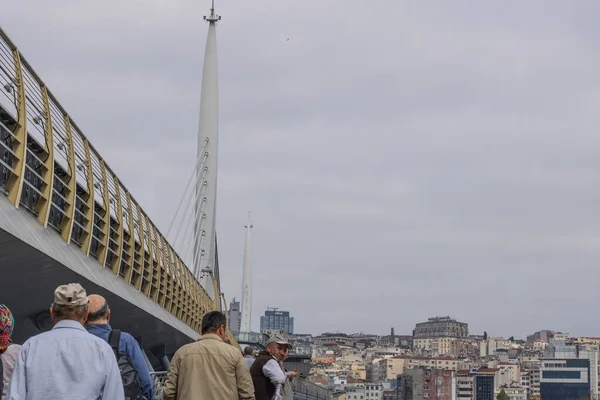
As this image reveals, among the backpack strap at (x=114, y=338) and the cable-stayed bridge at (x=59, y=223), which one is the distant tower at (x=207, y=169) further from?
the backpack strap at (x=114, y=338)

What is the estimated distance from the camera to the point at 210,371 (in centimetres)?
770

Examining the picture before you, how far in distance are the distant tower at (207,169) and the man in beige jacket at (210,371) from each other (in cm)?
3770

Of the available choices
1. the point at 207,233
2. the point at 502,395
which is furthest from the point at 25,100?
the point at 502,395

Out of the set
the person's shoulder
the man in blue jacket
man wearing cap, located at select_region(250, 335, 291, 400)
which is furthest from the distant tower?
the person's shoulder

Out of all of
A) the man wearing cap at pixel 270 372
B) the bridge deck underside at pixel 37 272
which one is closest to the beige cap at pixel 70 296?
the man wearing cap at pixel 270 372

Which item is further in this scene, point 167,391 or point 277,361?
point 277,361

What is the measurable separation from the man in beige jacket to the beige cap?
2492mm

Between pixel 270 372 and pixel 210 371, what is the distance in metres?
1.75

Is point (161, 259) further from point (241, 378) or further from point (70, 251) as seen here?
point (241, 378)

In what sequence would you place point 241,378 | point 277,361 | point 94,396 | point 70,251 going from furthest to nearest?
1. point 70,251
2. point 277,361
3. point 241,378
4. point 94,396

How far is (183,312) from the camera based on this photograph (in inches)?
1250

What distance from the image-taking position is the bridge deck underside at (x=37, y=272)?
11.6 m

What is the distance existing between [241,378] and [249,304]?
105921 millimetres

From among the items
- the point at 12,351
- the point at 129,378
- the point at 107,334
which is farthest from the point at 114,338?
the point at 12,351
